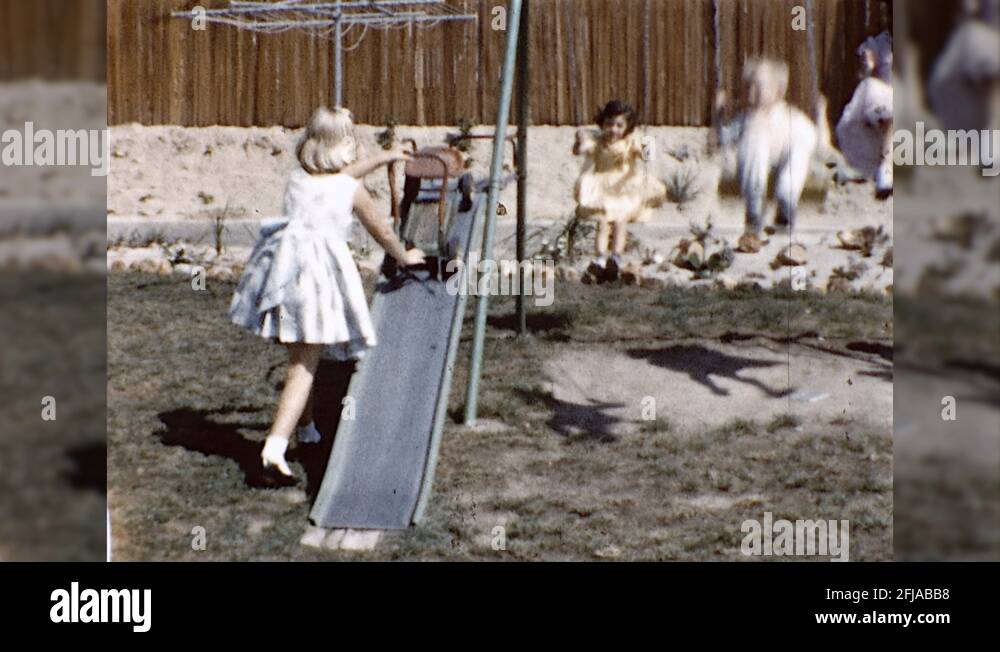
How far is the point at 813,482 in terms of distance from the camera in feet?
19.8

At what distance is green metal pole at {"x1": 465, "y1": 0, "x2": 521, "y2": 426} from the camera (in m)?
6.41

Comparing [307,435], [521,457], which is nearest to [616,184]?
[521,457]

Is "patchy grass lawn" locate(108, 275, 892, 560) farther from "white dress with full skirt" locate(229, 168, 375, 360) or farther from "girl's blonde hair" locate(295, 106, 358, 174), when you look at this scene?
"girl's blonde hair" locate(295, 106, 358, 174)

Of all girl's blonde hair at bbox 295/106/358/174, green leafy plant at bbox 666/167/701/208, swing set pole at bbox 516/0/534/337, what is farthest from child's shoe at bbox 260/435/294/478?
green leafy plant at bbox 666/167/701/208

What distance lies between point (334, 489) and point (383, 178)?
5.49ft

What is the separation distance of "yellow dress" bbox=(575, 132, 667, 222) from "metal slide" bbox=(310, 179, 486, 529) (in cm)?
47

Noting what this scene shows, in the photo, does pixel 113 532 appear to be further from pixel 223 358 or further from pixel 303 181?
pixel 303 181

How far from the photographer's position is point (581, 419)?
21.3 ft

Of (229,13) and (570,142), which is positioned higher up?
(229,13)

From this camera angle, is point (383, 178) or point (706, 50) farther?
point (383, 178)

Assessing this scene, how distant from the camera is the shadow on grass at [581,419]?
6.37 meters

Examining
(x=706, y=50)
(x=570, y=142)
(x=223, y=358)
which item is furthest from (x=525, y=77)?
(x=223, y=358)

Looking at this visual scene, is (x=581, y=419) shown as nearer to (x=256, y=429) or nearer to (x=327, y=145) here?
(x=256, y=429)

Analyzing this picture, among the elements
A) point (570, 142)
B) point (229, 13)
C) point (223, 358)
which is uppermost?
point (229, 13)
